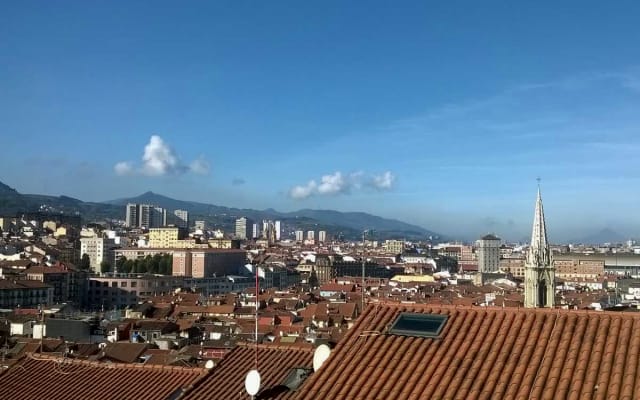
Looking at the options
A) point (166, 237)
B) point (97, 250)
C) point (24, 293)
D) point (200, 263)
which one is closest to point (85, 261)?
point (97, 250)

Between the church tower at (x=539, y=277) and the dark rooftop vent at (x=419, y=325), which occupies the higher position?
the dark rooftop vent at (x=419, y=325)

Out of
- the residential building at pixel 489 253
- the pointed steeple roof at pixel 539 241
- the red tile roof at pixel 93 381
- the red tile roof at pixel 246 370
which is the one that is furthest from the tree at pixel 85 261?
the red tile roof at pixel 246 370

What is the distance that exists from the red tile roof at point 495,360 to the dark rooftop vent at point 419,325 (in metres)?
0.08

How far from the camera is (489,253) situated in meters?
156

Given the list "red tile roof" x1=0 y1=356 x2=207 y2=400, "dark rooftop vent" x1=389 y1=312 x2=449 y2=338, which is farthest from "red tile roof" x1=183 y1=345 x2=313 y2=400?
"dark rooftop vent" x1=389 y1=312 x2=449 y2=338

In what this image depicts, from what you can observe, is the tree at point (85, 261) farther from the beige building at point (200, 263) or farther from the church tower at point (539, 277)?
the church tower at point (539, 277)

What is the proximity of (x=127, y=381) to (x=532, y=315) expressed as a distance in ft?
21.4

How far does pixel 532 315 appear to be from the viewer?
284 inches

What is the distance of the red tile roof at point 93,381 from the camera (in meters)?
10.5

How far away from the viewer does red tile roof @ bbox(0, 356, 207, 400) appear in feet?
34.4

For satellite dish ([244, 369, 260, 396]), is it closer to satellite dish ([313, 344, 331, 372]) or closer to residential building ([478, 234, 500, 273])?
satellite dish ([313, 344, 331, 372])

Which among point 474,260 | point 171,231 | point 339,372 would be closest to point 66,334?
point 339,372

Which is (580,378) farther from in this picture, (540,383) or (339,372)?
(339,372)

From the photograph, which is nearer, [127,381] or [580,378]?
[580,378]
